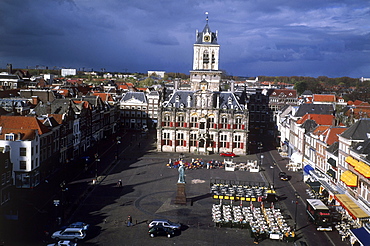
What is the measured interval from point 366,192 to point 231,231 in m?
16.2

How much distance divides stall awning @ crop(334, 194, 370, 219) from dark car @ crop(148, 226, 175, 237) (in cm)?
2076

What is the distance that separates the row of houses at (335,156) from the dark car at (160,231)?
68.1 feet

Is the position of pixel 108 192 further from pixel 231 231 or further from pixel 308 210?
pixel 308 210

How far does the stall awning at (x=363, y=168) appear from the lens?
44.1 metres

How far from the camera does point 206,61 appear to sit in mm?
104250

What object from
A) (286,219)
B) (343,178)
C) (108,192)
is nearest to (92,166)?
(108,192)

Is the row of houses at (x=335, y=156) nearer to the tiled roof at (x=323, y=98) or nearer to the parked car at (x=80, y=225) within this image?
the parked car at (x=80, y=225)

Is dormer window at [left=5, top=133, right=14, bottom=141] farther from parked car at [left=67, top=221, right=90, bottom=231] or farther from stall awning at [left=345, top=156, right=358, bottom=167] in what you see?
stall awning at [left=345, top=156, right=358, bottom=167]

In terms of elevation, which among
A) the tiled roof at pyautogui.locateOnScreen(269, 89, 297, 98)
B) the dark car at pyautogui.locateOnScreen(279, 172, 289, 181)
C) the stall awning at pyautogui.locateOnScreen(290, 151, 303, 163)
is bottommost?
the dark car at pyautogui.locateOnScreen(279, 172, 289, 181)

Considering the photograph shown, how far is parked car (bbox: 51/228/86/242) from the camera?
1586 inches

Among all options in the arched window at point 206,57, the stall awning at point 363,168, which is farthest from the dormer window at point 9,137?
the arched window at point 206,57

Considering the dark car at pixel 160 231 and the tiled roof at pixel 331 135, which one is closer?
the dark car at pixel 160 231

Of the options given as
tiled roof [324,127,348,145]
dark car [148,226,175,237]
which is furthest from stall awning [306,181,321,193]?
dark car [148,226,175,237]

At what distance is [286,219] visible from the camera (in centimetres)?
4884
